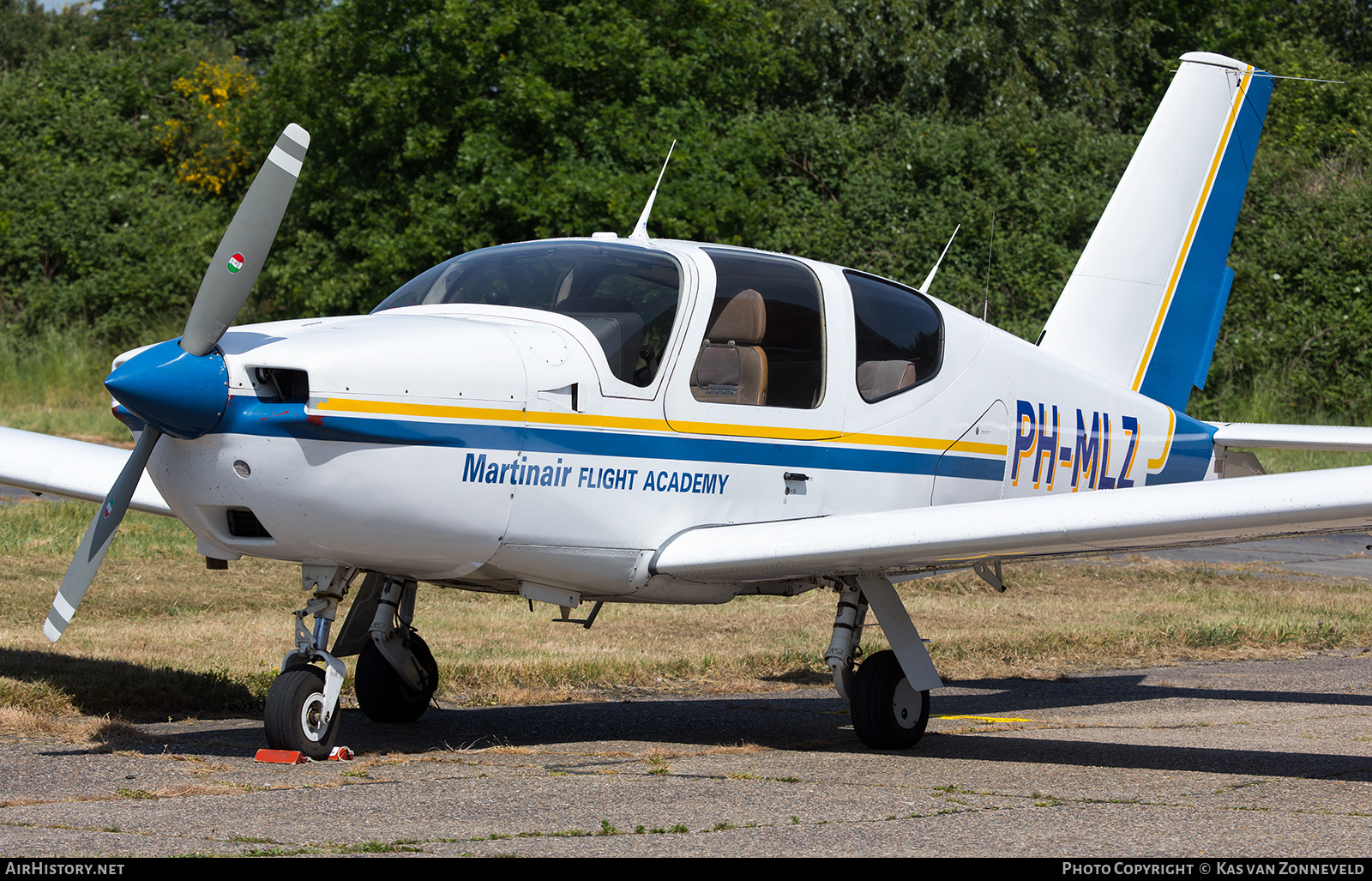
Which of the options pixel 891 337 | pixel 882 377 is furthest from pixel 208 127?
pixel 882 377

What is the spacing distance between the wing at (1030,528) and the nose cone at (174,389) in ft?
6.98

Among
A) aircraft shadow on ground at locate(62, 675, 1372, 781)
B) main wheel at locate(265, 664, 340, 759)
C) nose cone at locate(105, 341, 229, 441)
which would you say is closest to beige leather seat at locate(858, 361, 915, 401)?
aircraft shadow on ground at locate(62, 675, 1372, 781)

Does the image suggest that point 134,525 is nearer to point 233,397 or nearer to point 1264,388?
point 233,397

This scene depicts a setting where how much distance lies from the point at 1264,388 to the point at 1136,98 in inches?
560

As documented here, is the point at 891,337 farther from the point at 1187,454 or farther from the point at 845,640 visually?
the point at 1187,454

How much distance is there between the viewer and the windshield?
6.36 m

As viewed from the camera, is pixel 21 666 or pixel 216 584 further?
pixel 216 584

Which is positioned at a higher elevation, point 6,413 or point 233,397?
point 233,397

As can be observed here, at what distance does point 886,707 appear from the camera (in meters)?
6.93

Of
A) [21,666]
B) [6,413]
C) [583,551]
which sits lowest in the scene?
[6,413]

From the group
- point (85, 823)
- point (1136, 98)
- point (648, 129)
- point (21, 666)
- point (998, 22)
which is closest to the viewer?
point (85, 823)

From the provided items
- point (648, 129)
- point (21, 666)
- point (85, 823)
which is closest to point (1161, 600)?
point (21, 666)

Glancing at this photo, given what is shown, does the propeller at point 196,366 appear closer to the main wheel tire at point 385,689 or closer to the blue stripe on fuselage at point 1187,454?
the main wheel tire at point 385,689

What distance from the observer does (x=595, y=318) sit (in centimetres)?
636
